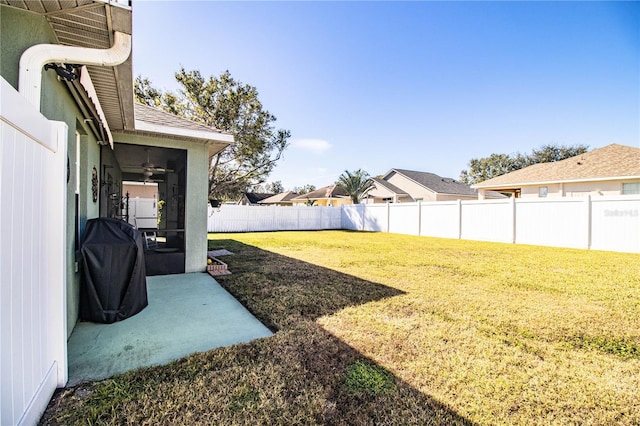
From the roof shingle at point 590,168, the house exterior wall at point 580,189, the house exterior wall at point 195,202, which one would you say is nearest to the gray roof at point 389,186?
the roof shingle at point 590,168

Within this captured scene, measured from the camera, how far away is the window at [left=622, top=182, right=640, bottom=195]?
1359 centimetres

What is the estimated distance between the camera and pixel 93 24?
94.7 inches

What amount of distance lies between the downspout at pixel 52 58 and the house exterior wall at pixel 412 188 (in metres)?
25.5

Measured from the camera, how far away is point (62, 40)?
2.65 m

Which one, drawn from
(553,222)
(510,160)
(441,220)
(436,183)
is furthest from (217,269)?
(510,160)

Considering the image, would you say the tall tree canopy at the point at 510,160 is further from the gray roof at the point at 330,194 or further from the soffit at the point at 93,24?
the soffit at the point at 93,24

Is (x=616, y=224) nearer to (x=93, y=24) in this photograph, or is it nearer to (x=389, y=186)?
(x=93, y=24)

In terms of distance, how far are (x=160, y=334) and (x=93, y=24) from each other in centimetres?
313

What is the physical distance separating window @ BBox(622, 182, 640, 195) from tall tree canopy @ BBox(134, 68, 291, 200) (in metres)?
18.3

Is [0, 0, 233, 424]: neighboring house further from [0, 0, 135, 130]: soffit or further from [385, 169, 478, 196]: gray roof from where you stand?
[385, 169, 478, 196]: gray roof

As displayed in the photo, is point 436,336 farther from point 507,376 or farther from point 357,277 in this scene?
point 357,277

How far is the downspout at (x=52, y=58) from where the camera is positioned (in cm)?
196

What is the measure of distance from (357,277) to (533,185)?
1670 centimetres

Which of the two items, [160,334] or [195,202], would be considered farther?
[195,202]
